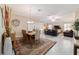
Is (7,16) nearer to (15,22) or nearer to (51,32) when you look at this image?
(15,22)

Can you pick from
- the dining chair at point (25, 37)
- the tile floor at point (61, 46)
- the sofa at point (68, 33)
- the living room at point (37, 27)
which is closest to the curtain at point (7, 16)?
the living room at point (37, 27)

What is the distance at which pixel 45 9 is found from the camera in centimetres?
205

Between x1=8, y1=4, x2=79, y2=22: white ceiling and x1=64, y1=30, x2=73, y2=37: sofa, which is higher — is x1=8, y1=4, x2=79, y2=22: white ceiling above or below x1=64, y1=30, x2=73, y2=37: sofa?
above

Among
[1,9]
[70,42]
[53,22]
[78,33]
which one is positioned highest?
[1,9]

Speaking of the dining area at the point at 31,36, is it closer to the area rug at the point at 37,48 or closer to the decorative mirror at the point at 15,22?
the area rug at the point at 37,48

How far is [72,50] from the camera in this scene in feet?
6.77

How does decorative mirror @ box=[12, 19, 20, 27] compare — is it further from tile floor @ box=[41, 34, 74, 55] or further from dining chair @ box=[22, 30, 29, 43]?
tile floor @ box=[41, 34, 74, 55]

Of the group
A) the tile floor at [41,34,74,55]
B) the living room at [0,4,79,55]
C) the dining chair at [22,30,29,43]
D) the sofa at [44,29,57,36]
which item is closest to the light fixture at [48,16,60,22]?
the living room at [0,4,79,55]

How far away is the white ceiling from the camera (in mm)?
2037

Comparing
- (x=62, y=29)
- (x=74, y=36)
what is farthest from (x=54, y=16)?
(x=74, y=36)

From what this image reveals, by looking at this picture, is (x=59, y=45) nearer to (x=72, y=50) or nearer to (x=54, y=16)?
(x=72, y=50)

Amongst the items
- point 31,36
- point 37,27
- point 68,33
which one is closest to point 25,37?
point 31,36

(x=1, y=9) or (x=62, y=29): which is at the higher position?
(x=1, y=9)

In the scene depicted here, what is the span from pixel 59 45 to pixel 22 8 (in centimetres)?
98
